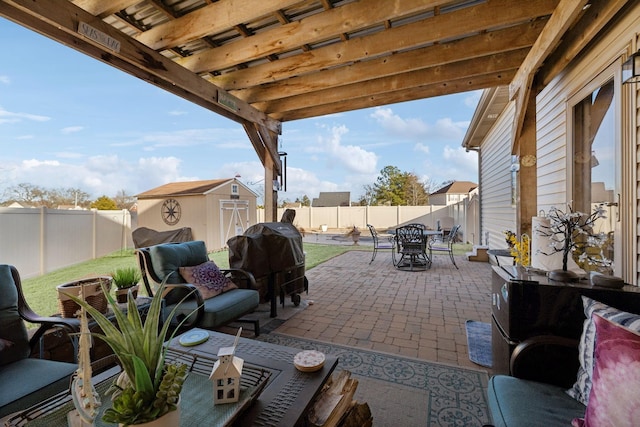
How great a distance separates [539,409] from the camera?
1.19 meters

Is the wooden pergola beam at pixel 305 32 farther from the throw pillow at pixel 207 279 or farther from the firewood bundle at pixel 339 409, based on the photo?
the firewood bundle at pixel 339 409

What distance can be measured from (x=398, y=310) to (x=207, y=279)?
7.66 feet

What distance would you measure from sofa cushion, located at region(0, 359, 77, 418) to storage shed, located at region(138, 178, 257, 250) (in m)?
8.30

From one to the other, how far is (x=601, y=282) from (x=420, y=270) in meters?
4.54

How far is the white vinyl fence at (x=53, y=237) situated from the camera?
178 inches

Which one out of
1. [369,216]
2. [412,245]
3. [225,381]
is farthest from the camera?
[369,216]

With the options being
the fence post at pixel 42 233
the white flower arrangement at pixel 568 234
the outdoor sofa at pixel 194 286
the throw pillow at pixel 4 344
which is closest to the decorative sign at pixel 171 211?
the fence post at pixel 42 233

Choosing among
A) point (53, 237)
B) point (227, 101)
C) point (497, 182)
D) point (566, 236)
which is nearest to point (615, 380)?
point (566, 236)

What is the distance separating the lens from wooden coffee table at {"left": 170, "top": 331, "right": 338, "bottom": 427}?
111 centimetres

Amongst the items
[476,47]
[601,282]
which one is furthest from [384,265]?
[601,282]

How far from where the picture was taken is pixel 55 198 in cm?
927

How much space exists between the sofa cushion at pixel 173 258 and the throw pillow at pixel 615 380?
2731 mm

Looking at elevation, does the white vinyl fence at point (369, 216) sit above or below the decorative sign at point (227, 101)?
below

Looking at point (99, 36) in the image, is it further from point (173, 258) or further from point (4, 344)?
point (4, 344)
